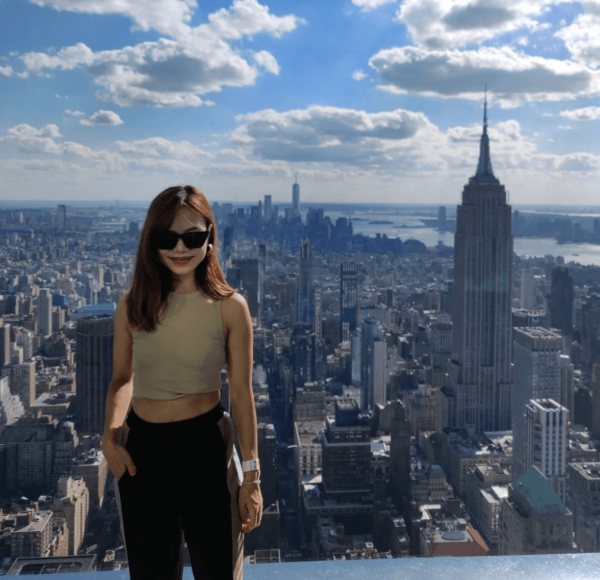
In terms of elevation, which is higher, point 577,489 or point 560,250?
point 560,250

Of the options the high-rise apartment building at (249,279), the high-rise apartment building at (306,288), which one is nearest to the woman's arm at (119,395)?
the high-rise apartment building at (249,279)

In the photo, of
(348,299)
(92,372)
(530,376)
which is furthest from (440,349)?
(92,372)

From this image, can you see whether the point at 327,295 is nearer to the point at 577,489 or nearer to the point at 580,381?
the point at 580,381

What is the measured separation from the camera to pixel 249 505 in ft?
2.95

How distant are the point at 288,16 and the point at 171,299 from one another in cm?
261

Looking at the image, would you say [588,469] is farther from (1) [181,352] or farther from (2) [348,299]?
(1) [181,352]

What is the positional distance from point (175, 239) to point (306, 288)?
16.9ft

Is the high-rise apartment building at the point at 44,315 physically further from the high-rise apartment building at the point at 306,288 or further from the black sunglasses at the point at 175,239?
the black sunglasses at the point at 175,239

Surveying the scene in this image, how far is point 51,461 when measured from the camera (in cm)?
345

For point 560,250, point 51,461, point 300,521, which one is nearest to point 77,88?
point 51,461

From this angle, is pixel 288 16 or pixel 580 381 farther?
pixel 580 381

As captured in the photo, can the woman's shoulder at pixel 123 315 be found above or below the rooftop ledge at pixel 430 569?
above

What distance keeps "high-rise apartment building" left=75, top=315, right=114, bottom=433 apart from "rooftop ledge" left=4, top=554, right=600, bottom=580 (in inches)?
66.4

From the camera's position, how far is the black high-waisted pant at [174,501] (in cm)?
87
